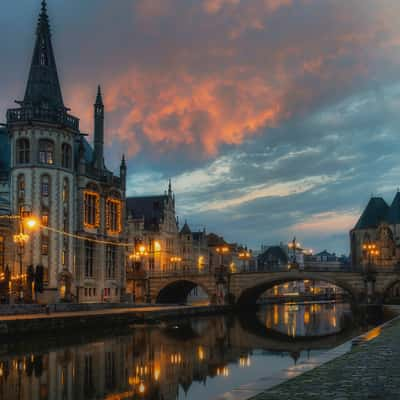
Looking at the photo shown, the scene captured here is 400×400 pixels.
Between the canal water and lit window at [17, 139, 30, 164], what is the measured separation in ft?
76.0

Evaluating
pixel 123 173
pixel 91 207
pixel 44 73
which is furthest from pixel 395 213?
pixel 44 73

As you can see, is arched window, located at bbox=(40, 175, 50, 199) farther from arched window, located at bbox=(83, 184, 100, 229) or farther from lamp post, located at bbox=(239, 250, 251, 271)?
lamp post, located at bbox=(239, 250, 251, 271)

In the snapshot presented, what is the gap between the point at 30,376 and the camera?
83.7ft

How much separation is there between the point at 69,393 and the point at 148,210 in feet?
301

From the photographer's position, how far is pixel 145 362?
102ft

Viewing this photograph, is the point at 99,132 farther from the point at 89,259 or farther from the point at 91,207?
the point at 89,259

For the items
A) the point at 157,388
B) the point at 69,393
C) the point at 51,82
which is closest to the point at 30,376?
the point at 69,393

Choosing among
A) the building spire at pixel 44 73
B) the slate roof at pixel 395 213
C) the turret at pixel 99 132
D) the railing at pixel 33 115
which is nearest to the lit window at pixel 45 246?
the railing at pixel 33 115

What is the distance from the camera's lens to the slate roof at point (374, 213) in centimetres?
14736

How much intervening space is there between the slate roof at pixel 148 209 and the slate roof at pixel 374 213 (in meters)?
57.0

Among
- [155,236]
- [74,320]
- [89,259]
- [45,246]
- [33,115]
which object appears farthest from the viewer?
[155,236]

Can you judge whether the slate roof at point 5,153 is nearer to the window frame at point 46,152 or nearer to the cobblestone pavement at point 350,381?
the window frame at point 46,152

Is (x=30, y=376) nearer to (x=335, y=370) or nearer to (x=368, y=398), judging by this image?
(x=335, y=370)

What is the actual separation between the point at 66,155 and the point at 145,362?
39580 mm
